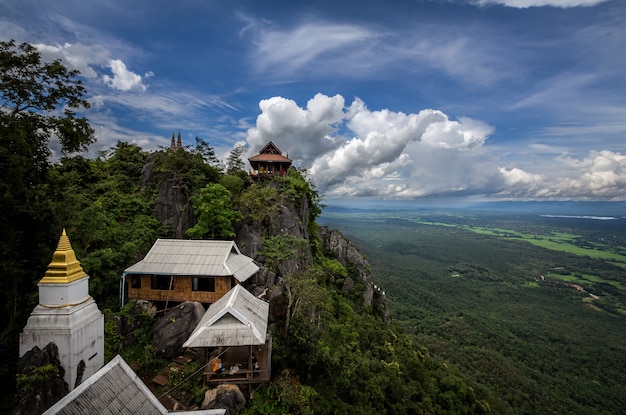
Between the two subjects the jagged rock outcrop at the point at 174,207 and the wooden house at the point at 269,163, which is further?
the wooden house at the point at 269,163

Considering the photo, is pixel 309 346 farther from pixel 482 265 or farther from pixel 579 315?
pixel 482 265

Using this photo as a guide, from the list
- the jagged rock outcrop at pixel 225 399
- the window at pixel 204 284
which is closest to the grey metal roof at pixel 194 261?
the window at pixel 204 284

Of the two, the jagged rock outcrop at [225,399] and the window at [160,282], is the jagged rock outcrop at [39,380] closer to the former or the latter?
the jagged rock outcrop at [225,399]

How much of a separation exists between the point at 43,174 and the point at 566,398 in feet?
210

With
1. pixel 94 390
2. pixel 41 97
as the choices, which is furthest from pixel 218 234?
pixel 94 390

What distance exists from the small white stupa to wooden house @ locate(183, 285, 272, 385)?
10.0ft

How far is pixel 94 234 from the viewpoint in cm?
1569

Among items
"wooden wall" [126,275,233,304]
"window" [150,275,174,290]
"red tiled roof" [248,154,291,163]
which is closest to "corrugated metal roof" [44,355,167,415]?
"wooden wall" [126,275,233,304]

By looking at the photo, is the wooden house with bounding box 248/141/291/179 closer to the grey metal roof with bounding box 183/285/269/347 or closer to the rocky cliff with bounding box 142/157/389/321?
the rocky cliff with bounding box 142/157/389/321

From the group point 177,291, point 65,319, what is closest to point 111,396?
point 65,319

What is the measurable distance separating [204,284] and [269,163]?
17408mm

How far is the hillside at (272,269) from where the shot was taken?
43.5 feet

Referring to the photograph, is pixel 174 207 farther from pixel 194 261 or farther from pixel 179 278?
pixel 179 278

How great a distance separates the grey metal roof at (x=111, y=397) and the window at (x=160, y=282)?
7951 mm
